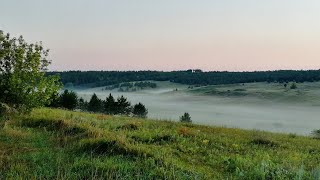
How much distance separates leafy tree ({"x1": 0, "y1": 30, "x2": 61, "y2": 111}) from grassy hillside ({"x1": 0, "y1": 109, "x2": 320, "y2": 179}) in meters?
3.97

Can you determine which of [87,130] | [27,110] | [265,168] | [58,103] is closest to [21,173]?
[265,168]

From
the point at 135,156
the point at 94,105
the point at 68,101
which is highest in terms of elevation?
the point at 135,156

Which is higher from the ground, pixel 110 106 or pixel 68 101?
pixel 68 101

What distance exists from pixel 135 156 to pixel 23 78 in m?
16.4

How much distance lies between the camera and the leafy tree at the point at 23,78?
97.3 ft

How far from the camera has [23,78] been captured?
3027 centimetres

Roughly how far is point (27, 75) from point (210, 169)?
18.4 m

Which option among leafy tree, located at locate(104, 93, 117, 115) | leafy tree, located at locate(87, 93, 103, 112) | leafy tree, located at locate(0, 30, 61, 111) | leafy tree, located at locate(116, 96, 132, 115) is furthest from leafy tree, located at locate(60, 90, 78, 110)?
leafy tree, located at locate(0, 30, 61, 111)

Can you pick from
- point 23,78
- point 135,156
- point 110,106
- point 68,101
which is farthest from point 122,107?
point 135,156

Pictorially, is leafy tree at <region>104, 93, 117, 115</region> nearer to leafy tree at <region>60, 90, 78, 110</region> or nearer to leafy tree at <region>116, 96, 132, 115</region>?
leafy tree at <region>116, 96, 132, 115</region>

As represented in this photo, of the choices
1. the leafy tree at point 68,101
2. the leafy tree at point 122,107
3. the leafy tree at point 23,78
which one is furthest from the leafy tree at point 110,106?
the leafy tree at point 23,78

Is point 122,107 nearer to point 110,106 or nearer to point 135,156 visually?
point 110,106

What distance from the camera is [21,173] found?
42.2 ft

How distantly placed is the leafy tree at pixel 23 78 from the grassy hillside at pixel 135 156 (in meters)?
3.97
